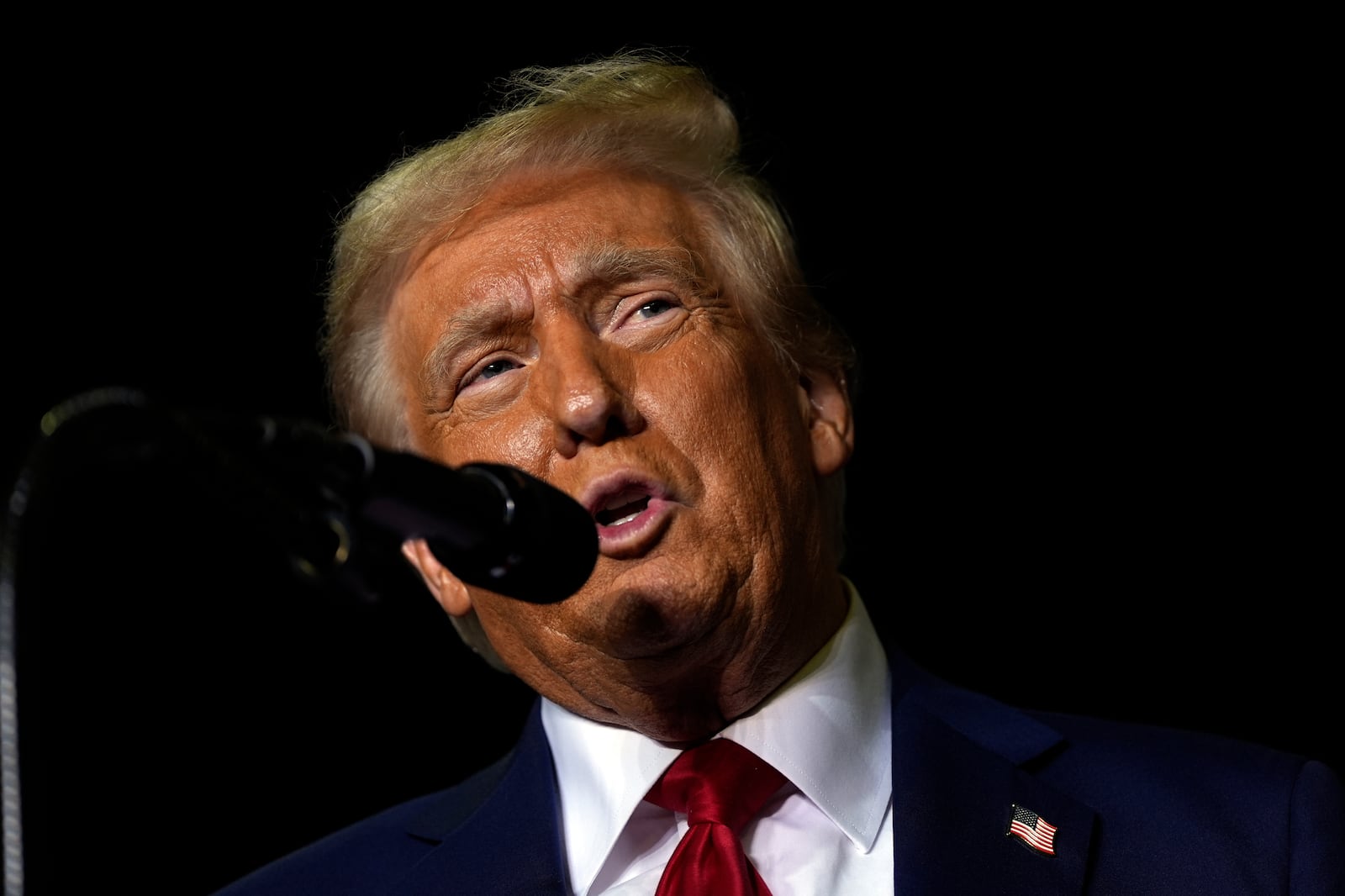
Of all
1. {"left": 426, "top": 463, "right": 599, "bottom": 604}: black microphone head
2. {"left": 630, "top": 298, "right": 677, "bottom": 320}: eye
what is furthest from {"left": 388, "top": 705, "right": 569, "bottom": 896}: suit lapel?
{"left": 426, "top": 463, "right": 599, "bottom": 604}: black microphone head

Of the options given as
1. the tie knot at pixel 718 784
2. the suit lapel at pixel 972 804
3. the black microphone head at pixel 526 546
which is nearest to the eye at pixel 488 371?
the tie knot at pixel 718 784

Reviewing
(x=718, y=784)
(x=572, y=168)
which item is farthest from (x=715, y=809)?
(x=572, y=168)

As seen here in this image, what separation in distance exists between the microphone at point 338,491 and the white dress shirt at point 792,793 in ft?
3.37

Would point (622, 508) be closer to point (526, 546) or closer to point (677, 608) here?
point (677, 608)

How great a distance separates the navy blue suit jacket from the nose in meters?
0.64

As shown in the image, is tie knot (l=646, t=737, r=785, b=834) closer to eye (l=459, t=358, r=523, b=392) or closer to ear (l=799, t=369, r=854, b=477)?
ear (l=799, t=369, r=854, b=477)

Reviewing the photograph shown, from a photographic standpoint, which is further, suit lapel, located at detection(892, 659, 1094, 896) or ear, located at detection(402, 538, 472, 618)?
ear, located at detection(402, 538, 472, 618)

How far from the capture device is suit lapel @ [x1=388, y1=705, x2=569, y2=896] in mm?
2332

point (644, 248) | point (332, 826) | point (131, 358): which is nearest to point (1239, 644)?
point (644, 248)

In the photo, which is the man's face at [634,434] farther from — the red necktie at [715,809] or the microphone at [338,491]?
the microphone at [338,491]

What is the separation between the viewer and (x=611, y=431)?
2232 mm

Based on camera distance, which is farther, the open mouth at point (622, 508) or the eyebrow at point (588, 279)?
the eyebrow at point (588, 279)

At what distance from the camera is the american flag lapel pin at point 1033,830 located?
7.16ft

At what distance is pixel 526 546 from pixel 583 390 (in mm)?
849
